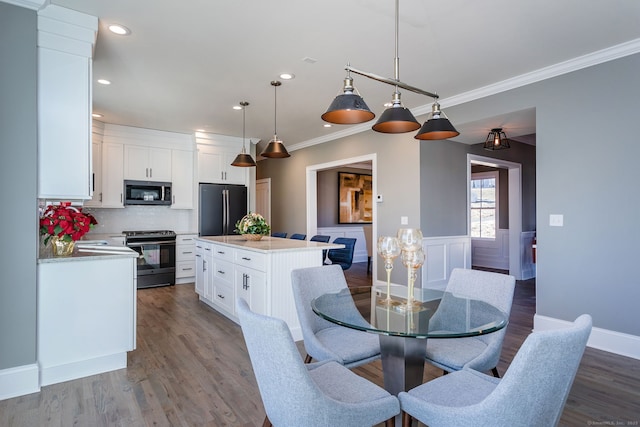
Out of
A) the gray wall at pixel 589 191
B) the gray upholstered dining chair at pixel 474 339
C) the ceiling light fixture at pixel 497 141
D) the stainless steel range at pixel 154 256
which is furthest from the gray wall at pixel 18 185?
the ceiling light fixture at pixel 497 141

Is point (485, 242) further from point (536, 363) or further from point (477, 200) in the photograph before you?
point (536, 363)

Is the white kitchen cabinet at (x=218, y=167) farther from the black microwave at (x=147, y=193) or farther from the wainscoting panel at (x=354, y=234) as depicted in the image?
the wainscoting panel at (x=354, y=234)

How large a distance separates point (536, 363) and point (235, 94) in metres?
4.10

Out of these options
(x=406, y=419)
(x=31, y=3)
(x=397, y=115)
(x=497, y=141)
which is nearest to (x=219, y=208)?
(x=31, y=3)

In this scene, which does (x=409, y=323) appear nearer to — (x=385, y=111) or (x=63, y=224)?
(x=385, y=111)

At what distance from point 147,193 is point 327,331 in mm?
4892

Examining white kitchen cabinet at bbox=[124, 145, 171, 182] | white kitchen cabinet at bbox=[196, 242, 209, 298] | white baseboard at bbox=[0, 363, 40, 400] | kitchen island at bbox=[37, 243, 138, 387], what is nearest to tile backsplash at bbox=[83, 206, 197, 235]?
white kitchen cabinet at bbox=[124, 145, 171, 182]

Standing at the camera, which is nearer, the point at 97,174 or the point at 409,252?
the point at 409,252

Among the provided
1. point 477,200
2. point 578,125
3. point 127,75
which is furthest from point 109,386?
point 477,200

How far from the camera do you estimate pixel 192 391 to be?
2.38m

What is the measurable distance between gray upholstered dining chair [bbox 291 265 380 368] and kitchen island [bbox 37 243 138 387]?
1489 millimetres

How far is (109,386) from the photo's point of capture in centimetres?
244

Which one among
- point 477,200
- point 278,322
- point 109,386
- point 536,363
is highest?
point 477,200

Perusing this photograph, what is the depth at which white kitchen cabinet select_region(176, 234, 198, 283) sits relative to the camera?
6.05 metres
